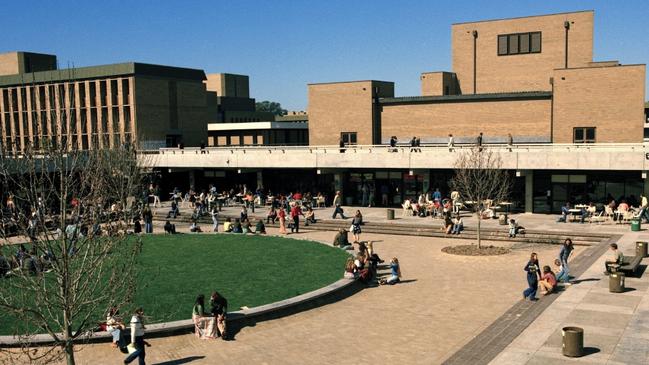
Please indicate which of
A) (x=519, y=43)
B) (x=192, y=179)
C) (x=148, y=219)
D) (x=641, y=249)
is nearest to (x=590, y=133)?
(x=519, y=43)

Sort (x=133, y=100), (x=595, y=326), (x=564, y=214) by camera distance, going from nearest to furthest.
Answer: (x=595, y=326) → (x=564, y=214) → (x=133, y=100)

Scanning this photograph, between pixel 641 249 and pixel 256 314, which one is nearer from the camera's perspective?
pixel 256 314

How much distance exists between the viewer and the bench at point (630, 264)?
69.8 feet

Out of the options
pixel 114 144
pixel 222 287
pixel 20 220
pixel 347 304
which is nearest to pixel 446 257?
pixel 347 304

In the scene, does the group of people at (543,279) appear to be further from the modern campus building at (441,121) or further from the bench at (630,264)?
the modern campus building at (441,121)

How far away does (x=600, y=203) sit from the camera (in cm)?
3694

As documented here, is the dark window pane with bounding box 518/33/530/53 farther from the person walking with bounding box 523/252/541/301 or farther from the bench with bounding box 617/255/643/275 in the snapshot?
the person walking with bounding box 523/252/541/301

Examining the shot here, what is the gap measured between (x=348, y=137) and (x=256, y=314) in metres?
31.7

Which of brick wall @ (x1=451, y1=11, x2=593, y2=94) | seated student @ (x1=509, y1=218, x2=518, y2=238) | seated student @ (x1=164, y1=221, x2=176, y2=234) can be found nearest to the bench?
seated student @ (x1=509, y1=218, x2=518, y2=238)

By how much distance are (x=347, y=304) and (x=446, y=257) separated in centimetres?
839

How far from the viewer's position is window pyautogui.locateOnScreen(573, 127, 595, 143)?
39.6 metres

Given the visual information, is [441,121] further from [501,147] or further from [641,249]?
[641,249]

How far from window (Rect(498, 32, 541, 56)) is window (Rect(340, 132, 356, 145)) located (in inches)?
546

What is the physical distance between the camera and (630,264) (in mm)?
21922
